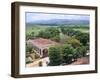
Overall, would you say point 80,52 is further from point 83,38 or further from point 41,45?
point 41,45

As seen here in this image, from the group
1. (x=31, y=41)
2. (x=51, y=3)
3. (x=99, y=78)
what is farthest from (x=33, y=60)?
(x=99, y=78)

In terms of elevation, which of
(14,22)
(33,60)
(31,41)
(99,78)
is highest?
(14,22)

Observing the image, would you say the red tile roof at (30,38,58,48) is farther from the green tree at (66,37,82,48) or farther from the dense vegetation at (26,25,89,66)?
the green tree at (66,37,82,48)

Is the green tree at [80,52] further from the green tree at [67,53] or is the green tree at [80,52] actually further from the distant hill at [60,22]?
the distant hill at [60,22]

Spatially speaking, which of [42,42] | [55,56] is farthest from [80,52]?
[42,42]

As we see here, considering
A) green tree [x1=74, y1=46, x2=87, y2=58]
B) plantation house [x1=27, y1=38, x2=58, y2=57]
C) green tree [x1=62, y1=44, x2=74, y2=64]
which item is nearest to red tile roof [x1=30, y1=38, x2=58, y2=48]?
plantation house [x1=27, y1=38, x2=58, y2=57]

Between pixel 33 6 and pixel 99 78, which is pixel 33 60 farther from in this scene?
pixel 99 78
